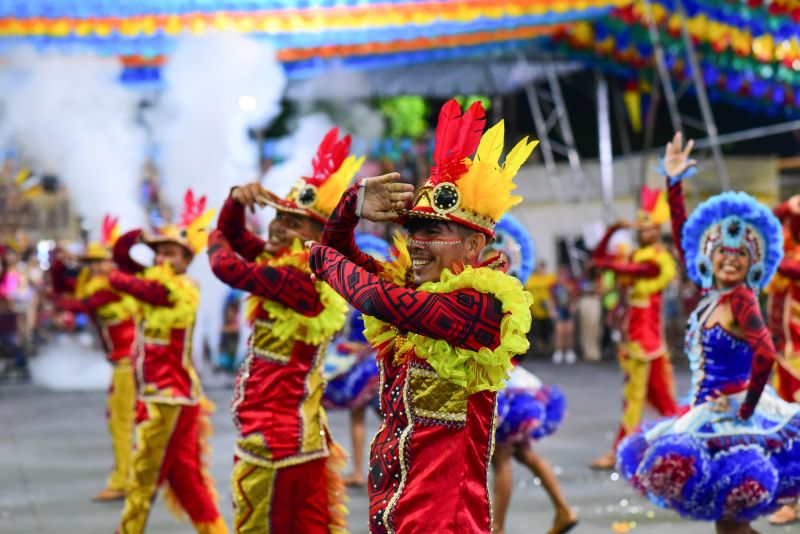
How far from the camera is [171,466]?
5832 mm

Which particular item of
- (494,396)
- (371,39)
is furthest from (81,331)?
(494,396)

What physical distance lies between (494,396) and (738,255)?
212 centimetres

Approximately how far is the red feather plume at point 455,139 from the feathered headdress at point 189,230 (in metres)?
3.14

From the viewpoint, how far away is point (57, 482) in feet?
27.4

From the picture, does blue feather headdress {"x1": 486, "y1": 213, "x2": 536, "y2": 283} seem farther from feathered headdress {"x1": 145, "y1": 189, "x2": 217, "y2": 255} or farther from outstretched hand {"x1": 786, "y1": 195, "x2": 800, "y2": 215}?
outstretched hand {"x1": 786, "y1": 195, "x2": 800, "y2": 215}

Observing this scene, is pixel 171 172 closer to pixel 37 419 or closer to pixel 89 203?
pixel 89 203

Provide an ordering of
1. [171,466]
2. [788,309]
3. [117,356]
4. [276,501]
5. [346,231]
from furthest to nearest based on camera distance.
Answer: [117,356] → [788,309] → [171,466] → [276,501] → [346,231]

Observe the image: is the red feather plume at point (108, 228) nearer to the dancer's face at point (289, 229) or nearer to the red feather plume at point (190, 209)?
the red feather plume at point (190, 209)

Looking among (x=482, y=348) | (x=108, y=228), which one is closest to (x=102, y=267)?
(x=108, y=228)

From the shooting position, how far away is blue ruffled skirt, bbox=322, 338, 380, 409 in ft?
26.2

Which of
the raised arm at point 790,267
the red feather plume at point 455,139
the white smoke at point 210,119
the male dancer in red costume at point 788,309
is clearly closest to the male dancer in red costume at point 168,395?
the red feather plume at point 455,139

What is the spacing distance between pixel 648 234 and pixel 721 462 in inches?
183

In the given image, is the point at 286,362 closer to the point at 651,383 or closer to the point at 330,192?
the point at 330,192

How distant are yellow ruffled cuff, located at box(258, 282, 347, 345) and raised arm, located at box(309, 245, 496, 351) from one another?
4.65ft
